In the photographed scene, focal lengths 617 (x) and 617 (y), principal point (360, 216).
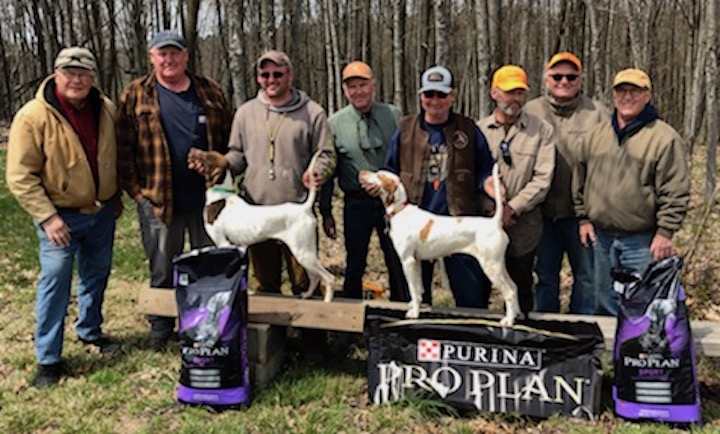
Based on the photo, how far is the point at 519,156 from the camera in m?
3.89

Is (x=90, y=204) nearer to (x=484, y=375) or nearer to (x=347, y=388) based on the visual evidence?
(x=347, y=388)

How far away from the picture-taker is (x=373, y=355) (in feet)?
12.3

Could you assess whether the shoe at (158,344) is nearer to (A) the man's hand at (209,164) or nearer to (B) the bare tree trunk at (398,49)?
(A) the man's hand at (209,164)

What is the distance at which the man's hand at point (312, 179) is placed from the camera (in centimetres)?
381

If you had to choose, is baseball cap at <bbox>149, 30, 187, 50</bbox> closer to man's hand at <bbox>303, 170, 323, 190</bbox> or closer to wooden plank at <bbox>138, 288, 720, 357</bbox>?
man's hand at <bbox>303, 170, 323, 190</bbox>

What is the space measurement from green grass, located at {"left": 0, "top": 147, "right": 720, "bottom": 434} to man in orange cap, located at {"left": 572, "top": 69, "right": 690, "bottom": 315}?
0.91m

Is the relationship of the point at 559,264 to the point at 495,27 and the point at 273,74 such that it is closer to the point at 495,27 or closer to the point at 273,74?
the point at 273,74

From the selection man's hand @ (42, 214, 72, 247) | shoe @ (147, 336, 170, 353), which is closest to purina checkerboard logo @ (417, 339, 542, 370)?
shoe @ (147, 336, 170, 353)

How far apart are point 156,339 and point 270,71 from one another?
7.29 ft

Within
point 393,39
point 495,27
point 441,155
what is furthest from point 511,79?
point 393,39

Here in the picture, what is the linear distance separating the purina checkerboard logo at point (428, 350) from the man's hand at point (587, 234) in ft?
4.23

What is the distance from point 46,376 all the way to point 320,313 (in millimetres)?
1907

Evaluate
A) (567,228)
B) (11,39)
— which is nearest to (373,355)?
(567,228)

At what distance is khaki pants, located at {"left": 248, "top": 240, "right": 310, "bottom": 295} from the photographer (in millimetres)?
4309
